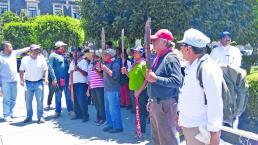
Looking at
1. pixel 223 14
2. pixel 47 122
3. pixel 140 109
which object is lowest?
pixel 47 122

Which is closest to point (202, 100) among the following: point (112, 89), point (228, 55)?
point (228, 55)

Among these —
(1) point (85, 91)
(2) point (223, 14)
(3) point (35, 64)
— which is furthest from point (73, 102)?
(2) point (223, 14)

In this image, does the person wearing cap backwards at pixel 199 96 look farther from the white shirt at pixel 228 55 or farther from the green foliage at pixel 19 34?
the green foliage at pixel 19 34

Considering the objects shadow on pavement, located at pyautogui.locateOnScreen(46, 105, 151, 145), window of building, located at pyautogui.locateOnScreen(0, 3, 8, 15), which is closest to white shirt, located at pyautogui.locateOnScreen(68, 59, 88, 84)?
shadow on pavement, located at pyautogui.locateOnScreen(46, 105, 151, 145)

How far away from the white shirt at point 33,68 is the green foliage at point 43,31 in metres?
24.7

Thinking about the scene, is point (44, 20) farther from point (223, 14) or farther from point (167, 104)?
point (167, 104)

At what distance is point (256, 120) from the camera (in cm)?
670

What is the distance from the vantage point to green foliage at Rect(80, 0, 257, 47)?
7602mm

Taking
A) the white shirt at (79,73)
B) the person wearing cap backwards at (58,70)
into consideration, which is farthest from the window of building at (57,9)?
the white shirt at (79,73)

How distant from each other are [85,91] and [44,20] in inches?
1073

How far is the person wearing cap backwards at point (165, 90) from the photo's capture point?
4332mm

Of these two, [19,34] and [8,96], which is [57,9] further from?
[8,96]

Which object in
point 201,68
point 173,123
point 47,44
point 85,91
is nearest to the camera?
point 201,68

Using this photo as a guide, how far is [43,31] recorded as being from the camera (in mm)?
34094
